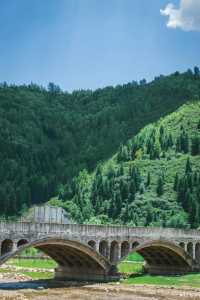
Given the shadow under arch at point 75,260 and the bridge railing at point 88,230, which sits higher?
the bridge railing at point 88,230

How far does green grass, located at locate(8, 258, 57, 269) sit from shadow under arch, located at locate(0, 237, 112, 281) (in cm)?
2173

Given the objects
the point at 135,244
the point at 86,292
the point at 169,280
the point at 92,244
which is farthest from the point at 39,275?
the point at 86,292

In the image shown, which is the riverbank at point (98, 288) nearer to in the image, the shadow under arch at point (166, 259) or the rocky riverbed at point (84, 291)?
the rocky riverbed at point (84, 291)

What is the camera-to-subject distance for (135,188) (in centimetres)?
18038

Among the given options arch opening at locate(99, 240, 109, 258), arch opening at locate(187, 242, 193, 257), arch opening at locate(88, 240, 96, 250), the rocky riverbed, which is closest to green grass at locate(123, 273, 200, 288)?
the rocky riverbed

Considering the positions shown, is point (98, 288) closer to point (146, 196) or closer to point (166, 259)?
point (166, 259)

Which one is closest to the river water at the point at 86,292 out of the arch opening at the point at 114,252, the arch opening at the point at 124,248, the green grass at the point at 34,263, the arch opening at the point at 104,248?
the arch opening at the point at 114,252

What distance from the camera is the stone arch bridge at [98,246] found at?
64.7 meters

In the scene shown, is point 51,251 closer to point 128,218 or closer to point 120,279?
point 120,279

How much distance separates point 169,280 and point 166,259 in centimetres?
1455

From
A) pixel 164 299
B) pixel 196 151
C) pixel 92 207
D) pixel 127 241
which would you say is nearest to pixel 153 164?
pixel 196 151

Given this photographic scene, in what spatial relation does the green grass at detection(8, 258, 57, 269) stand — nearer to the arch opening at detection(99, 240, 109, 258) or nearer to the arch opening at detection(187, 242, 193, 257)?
the arch opening at detection(187, 242, 193, 257)

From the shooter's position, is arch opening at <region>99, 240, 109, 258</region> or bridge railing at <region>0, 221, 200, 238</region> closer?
bridge railing at <region>0, 221, 200, 238</region>

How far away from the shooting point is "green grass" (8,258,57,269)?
106 meters
